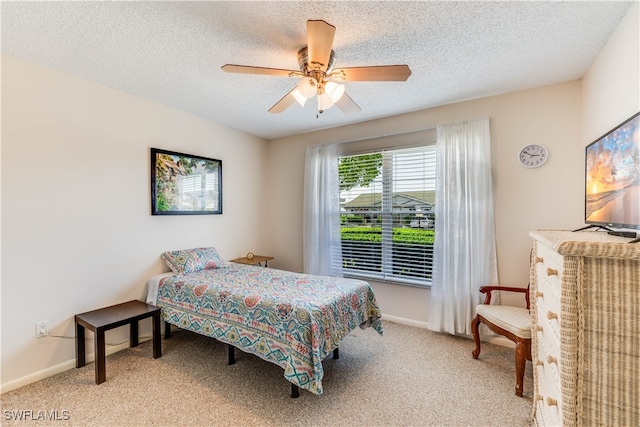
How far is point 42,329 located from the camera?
2.26 metres

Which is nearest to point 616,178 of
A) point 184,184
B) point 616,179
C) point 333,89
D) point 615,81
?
point 616,179

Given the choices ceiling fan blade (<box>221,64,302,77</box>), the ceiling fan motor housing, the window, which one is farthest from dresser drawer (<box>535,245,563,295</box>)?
the window

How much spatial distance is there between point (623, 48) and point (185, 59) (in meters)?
2.94

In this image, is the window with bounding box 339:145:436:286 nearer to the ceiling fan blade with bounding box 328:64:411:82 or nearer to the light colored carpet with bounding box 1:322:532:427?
the light colored carpet with bounding box 1:322:532:427

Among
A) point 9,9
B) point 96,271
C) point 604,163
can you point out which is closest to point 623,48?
point 604,163

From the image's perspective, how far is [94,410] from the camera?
1.89 metres

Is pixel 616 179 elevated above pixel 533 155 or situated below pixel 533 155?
below

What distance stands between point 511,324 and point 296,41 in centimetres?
262

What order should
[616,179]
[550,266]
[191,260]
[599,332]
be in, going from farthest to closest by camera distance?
[191,260] → [616,179] → [550,266] → [599,332]

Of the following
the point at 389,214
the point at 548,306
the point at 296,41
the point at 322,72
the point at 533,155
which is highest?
the point at 296,41

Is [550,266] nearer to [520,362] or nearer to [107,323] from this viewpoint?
[520,362]

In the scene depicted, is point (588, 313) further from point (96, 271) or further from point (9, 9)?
point (96, 271)

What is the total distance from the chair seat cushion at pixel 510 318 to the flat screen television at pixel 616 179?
0.90 m

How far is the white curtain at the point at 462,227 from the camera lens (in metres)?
2.79
